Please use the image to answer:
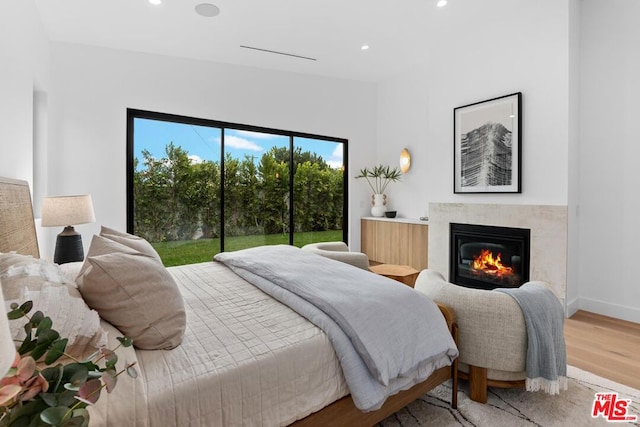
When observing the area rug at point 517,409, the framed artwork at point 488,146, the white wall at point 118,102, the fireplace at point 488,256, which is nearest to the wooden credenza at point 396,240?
the fireplace at point 488,256

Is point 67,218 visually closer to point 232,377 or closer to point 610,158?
point 232,377

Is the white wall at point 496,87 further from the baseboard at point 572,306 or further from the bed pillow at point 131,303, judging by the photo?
the bed pillow at point 131,303

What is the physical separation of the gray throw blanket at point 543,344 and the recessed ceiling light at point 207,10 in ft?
11.2

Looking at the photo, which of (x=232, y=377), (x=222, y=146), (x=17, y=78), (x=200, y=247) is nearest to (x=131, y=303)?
(x=232, y=377)

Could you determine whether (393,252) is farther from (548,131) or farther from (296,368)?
(296,368)

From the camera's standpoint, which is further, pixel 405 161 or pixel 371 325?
pixel 405 161

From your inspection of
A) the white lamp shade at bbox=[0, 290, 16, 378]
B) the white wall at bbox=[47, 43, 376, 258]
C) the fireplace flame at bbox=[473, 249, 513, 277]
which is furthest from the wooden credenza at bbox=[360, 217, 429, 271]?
the white lamp shade at bbox=[0, 290, 16, 378]

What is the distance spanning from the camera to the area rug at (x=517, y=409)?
5.57ft

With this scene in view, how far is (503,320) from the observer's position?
5.73ft

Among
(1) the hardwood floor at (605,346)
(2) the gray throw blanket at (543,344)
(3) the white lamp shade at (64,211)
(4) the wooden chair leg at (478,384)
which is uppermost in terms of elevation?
(3) the white lamp shade at (64,211)

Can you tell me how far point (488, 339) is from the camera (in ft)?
5.78

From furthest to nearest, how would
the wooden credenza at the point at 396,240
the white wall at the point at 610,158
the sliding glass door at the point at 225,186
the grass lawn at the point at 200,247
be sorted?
the wooden credenza at the point at 396,240 → the grass lawn at the point at 200,247 → the sliding glass door at the point at 225,186 → the white wall at the point at 610,158

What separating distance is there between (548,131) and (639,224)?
115cm

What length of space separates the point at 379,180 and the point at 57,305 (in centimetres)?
486
